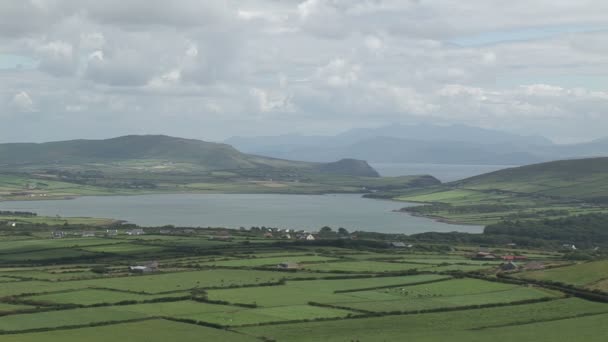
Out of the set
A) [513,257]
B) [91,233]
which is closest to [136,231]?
[91,233]

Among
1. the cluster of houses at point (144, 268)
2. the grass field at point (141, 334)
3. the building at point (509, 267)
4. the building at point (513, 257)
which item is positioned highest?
the building at point (509, 267)

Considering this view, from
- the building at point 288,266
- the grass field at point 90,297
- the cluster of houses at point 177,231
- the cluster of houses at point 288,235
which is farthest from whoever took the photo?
the cluster of houses at point 177,231

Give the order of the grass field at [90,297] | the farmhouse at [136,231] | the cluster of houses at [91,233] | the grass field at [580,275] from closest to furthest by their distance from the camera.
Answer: the grass field at [90,297] < the grass field at [580,275] < the cluster of houses at [91,233] < the farmhouse at [136,231]

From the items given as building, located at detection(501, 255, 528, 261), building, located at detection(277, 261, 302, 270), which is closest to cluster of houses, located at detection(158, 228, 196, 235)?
building, located at detection(277, 261, 302, 270)

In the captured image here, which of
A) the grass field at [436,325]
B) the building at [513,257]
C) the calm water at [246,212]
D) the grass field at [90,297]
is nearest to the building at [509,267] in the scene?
the building at [513,257]

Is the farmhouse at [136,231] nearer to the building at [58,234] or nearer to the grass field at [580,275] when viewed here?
the building at [58,234]

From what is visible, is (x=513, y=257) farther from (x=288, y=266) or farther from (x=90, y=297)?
(x=90, y=297)

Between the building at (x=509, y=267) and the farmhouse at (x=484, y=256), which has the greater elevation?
the building at (x=509, y=267)
